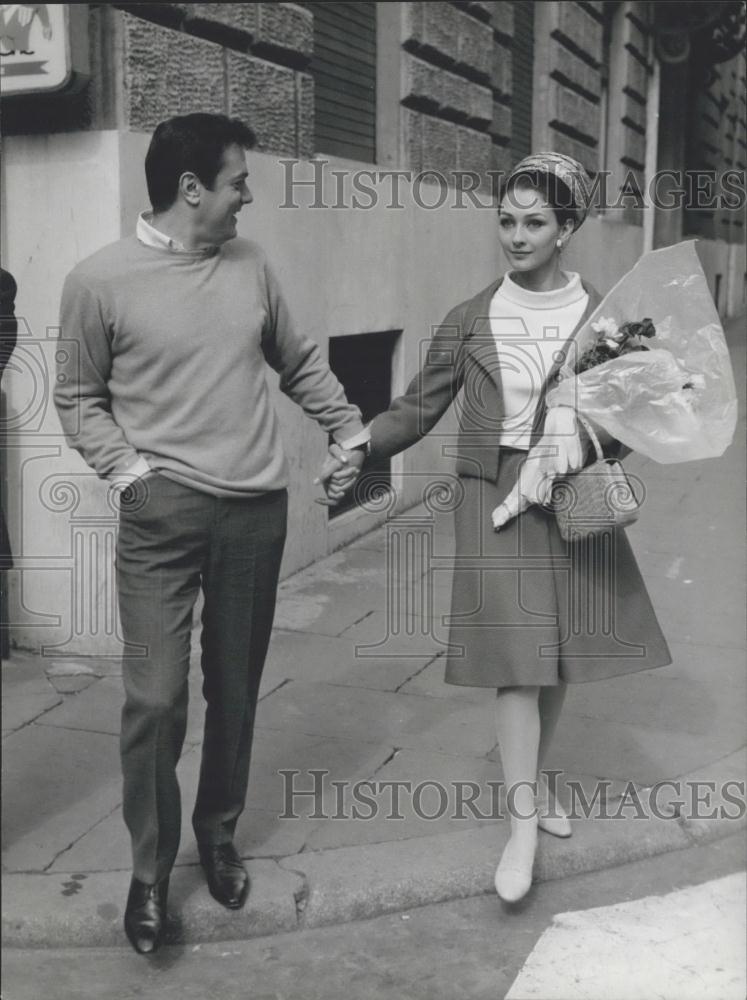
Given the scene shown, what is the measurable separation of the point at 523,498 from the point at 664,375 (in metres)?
0.46

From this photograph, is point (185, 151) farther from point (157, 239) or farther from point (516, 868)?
point (516, 868)

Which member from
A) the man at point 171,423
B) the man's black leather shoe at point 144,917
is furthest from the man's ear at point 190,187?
the man's black leather shoe at point 144,917

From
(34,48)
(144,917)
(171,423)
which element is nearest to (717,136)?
(34,48)

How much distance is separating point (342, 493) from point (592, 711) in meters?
1.68

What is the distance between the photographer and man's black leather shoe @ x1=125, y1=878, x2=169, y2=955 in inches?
117

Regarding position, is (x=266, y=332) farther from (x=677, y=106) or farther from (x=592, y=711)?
(x=677, y=106)

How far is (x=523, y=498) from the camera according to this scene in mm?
3307

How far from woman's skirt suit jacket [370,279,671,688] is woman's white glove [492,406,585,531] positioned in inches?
1.7

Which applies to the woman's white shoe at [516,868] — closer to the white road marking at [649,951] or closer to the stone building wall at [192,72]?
the white road marking at [649,951]

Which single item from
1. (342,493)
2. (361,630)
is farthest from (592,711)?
(342,493)

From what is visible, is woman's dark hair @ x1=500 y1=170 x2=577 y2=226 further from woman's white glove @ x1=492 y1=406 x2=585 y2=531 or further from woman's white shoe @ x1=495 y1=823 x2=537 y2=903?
woman's white shoe @ x1=495 y1=823 x2=537 y2=903

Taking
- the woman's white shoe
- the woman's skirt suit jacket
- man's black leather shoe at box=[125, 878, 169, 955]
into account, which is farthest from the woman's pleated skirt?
man's black leather shoe at box=[125, 878, 169, 955]

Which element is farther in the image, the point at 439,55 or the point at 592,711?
the point at 439,55

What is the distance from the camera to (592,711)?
15.4ft
